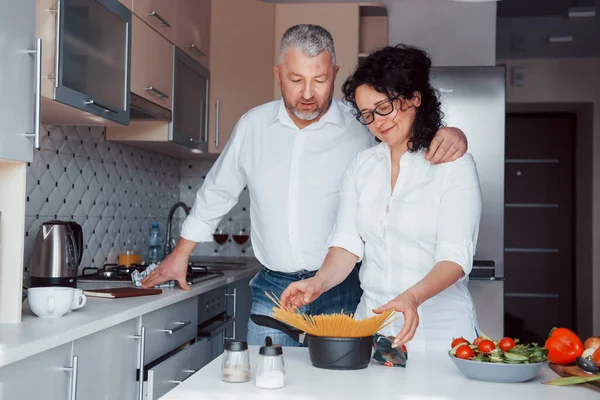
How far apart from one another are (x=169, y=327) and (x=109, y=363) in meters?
0.48

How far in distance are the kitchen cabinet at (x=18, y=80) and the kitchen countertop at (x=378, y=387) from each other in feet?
2.26

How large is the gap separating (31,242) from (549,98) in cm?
484

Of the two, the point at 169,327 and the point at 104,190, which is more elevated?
the point at 104,190

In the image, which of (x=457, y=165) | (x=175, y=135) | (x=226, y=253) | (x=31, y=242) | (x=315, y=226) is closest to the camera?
(x=457, y=165)

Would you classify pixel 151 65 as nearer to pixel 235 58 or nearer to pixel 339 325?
pixel 235 58

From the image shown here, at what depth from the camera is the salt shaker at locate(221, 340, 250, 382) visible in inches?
55.0

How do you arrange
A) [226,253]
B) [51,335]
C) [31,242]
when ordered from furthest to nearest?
[226,253] < [31,242] < [51,335]

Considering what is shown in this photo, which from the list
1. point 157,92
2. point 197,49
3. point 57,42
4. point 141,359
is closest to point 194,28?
point 197,49

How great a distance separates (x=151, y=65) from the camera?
2922mm

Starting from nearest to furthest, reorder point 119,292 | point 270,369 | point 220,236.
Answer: point 270,369
point 119,292
point 220,236

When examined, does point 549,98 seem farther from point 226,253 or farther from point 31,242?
point 31,242

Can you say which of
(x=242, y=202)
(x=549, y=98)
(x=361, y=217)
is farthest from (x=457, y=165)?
(x=549, y=98)

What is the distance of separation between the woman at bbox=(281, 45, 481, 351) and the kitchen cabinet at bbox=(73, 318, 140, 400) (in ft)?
1.97

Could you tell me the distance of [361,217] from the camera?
1954 millimetres
